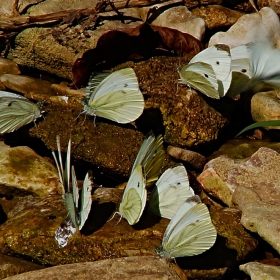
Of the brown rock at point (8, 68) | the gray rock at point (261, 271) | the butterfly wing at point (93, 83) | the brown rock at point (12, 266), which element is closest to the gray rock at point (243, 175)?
the gray rock at point (261, 271)

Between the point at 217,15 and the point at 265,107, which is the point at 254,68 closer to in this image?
the point at 265,107

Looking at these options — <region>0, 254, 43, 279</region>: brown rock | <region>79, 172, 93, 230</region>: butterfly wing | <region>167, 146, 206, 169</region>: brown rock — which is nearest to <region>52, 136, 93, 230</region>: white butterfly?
<region>79, 172, 93, 230</region>: butterfly wing

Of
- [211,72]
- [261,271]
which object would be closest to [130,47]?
[211,72]

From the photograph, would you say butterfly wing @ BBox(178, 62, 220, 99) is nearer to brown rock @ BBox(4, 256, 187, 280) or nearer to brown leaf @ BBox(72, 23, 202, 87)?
brown leaf @ BBox(72, 23, 202, 87)

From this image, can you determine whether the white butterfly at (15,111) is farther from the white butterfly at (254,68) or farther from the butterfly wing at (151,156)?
the white butterfly at (254,68)

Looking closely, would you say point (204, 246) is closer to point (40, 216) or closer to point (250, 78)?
point (40, 216)

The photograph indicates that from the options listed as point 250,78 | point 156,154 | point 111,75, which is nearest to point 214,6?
point 250,78
